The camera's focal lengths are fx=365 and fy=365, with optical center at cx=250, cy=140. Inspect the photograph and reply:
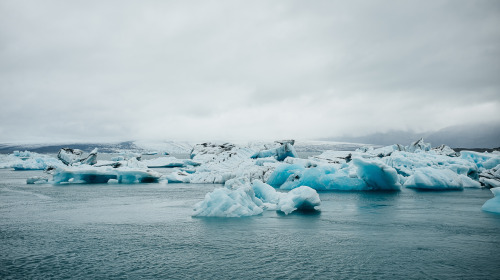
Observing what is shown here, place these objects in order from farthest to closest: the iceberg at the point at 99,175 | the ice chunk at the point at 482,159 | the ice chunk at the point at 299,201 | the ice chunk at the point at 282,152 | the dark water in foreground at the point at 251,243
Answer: the ice chunk at the point at 282,152 < the ice chunk at the point at 482,159 < the iceberg at the point at 99,175 < the ice chunk at the point at 299,201 < the dark water in foreground at the point at 251,243

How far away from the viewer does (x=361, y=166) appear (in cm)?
1327

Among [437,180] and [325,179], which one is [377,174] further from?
[437,180]

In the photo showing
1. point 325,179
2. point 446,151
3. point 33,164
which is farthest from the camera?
point 446,151

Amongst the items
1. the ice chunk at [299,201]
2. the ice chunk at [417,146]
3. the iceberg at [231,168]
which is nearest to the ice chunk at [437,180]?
the iceberg at [231,168]

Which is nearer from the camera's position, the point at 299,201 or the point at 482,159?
the point at 299,201

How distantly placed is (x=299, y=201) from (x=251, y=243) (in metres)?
3.20

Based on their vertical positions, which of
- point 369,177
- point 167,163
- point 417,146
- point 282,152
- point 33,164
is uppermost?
point 417,146

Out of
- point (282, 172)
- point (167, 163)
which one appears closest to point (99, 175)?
point (282, 172)

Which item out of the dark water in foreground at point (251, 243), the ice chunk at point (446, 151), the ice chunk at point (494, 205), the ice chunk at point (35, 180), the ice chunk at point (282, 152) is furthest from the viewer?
the ice chunk at point (446, 151)

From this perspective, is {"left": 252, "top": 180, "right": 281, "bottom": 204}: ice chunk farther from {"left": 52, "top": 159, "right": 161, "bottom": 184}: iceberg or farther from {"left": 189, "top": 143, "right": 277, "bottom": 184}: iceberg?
{"left": 52, "top": 159, "right": 161, "bottom": 184}: iceberg

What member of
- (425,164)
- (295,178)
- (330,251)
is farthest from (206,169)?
(330,251)

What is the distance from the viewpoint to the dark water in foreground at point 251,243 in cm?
432

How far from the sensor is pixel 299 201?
859cm

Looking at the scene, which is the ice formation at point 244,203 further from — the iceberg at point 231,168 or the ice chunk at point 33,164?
the ice chunk at point 33,164
